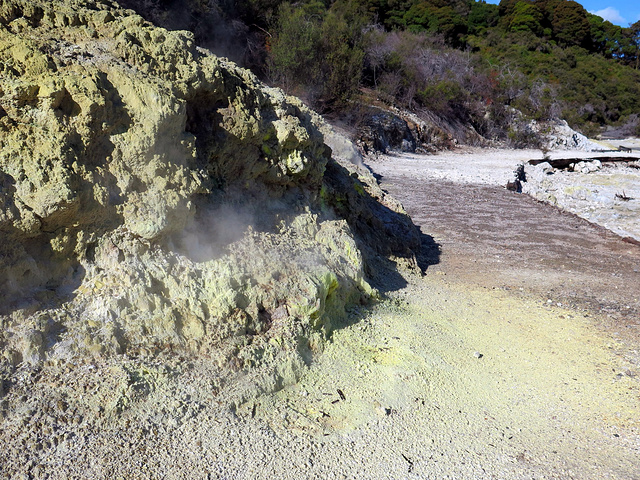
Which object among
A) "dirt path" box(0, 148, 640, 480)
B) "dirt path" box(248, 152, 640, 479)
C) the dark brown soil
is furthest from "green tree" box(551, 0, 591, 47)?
"dirt path" box(0, 148, 640, 480)

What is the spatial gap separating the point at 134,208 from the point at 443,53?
2799 centimetres

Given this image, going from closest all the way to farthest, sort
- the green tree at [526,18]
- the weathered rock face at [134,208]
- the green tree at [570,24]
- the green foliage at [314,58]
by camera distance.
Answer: the weathered rock face at [134,208] → the green foliage at [314,58] → the green tree at [526,18] → the green tree at [570,24]

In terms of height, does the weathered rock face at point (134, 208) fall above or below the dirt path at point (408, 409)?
above

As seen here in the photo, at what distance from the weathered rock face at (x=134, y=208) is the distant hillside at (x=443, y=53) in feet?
40.7

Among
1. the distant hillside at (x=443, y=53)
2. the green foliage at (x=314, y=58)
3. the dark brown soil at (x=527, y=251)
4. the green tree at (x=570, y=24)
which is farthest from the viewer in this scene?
the green tree at (x=570, y=24)

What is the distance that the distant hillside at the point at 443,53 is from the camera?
59.0 ft

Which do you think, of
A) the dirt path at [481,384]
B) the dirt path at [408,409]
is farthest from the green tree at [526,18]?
the dirt path at [408,409]

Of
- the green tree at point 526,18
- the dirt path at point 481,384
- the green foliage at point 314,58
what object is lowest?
the dirt path at point 481,384

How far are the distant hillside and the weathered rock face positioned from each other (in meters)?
12.4

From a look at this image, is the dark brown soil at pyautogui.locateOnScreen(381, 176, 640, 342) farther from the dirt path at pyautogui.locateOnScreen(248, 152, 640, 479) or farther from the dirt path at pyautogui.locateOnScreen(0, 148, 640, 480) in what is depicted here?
the dirt path at pyautogui.locateOnScreen(0, 148, 640, 480)

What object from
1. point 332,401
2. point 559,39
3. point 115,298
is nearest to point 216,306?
point 115,298

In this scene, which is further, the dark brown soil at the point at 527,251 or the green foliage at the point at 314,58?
the green foliage at the point at 314,58

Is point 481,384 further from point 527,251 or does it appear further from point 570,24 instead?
point 570,24

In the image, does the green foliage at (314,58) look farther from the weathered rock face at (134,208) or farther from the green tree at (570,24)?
the green tree at (570,24)
